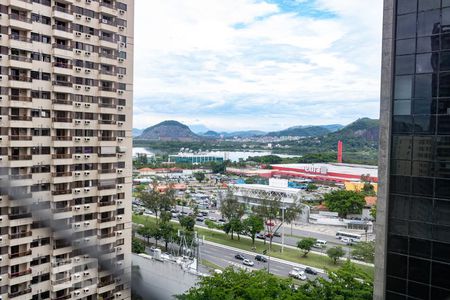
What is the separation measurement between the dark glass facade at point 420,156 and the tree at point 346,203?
801 centimetres

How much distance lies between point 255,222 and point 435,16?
612 cm

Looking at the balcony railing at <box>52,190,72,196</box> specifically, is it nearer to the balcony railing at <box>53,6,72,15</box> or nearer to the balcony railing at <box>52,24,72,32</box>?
the balcony railing at <box>52,24,72,32</box>

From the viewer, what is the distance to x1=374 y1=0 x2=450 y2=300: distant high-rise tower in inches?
91.7

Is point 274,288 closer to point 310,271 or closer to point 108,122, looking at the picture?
point 108,122

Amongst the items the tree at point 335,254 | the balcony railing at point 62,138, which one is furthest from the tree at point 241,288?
the tree at point 335,254

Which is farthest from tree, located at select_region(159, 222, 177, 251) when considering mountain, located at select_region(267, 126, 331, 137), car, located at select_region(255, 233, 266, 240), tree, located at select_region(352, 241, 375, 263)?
mountain, located at select_region(267, 126, 331, 137)

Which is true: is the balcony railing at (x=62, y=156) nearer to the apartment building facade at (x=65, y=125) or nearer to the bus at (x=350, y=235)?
the apartment building facade at (x=65, y=125)

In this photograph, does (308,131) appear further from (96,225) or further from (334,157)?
(96,225)

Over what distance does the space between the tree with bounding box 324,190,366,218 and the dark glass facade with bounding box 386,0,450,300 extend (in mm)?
8007

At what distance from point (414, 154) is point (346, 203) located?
26.7 feet

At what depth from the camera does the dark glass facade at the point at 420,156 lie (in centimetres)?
232

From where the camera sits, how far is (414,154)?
247cm

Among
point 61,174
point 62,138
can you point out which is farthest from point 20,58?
point 61,174

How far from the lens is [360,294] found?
138 inches
